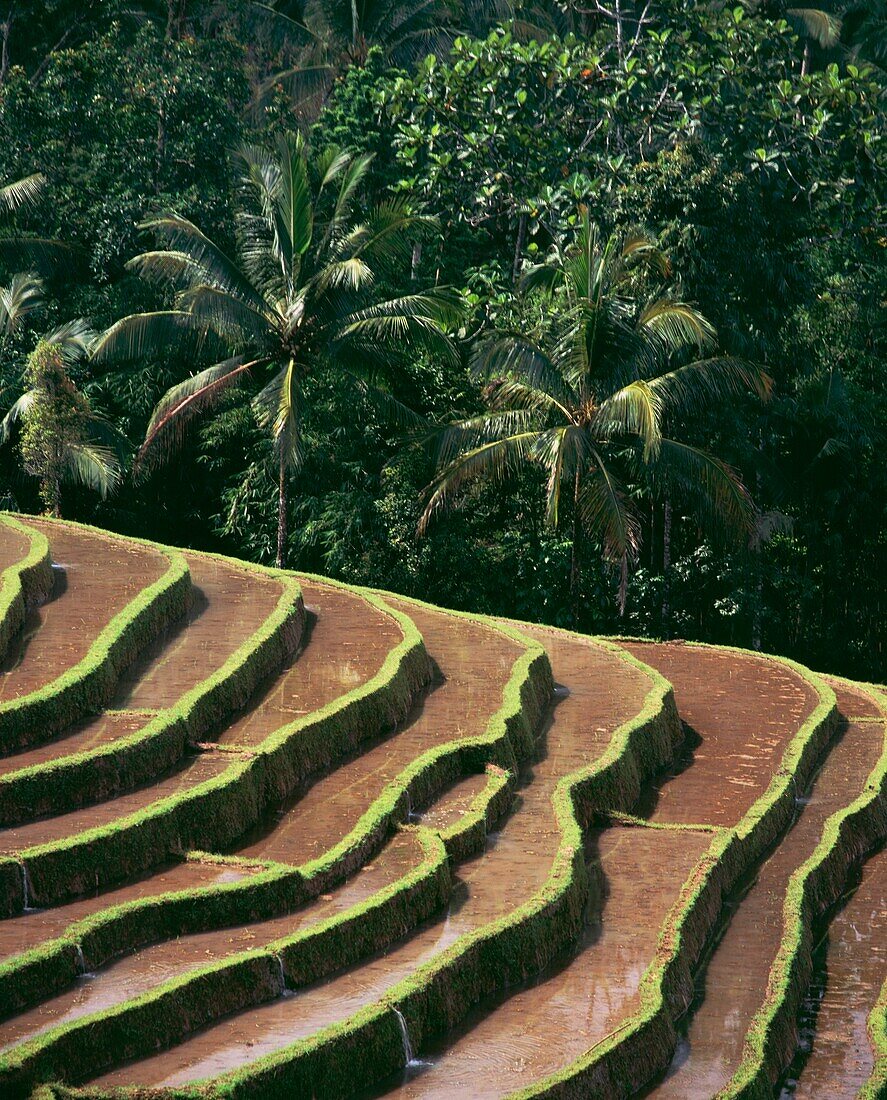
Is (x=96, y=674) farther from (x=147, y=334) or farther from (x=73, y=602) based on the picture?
(x=147, y=334)

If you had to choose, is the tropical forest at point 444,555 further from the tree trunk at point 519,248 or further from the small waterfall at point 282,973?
the tree trunk at point 519,248

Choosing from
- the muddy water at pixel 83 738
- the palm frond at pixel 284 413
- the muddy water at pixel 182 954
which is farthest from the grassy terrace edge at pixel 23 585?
the palm frond at pixel 284 413

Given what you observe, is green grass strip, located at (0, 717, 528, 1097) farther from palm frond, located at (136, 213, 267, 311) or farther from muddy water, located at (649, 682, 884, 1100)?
palm frond, located at (136, 213, 267, 311)

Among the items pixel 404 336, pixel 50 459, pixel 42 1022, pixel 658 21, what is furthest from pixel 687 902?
pixel 658 21

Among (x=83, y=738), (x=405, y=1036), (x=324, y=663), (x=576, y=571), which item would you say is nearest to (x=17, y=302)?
(x=576, y=571)

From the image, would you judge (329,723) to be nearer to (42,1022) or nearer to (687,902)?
(687,902)

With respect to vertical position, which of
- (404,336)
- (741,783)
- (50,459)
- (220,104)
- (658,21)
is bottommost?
(741,783)
